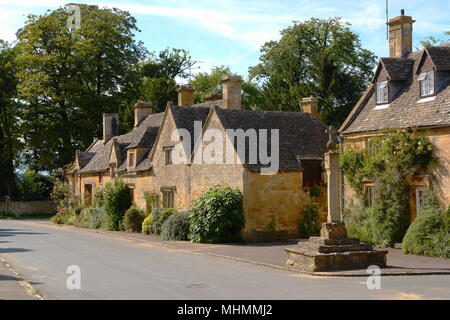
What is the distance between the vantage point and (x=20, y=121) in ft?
205

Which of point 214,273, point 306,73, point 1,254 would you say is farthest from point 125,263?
point 306,73

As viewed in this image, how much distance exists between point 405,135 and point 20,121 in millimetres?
49693

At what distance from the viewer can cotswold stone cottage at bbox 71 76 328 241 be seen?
2700 cm

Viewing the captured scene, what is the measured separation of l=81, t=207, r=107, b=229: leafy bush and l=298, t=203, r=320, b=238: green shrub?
1603 centimetres

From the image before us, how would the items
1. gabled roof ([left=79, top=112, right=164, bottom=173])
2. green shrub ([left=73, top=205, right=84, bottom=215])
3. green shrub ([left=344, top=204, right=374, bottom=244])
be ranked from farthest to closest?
1. green shrub ([left=73, top=205, right=84, bottom=215])
2. gabled roof ([left=79, top=112, right=164, bottom=173])
3. green shrub ([left=344, top=204, right=374, bottom=244])

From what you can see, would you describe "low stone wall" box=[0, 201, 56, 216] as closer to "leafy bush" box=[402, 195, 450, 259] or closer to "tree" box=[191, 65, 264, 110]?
"tree" box=[191, 65, 264, 110]

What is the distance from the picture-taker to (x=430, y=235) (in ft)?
67.2

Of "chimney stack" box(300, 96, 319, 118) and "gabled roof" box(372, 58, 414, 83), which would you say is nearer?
"gabled roof" box(372, 58, 414, 83)

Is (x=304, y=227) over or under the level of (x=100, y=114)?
under

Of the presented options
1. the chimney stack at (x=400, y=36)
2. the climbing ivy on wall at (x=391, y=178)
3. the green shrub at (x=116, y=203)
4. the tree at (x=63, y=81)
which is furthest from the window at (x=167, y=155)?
the tree at (x=63, y=81)

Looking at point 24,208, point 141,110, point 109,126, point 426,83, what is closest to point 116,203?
point 141,110

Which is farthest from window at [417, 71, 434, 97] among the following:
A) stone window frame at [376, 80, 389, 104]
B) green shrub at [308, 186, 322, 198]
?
green shrub at [308, 186, 322, 198]
